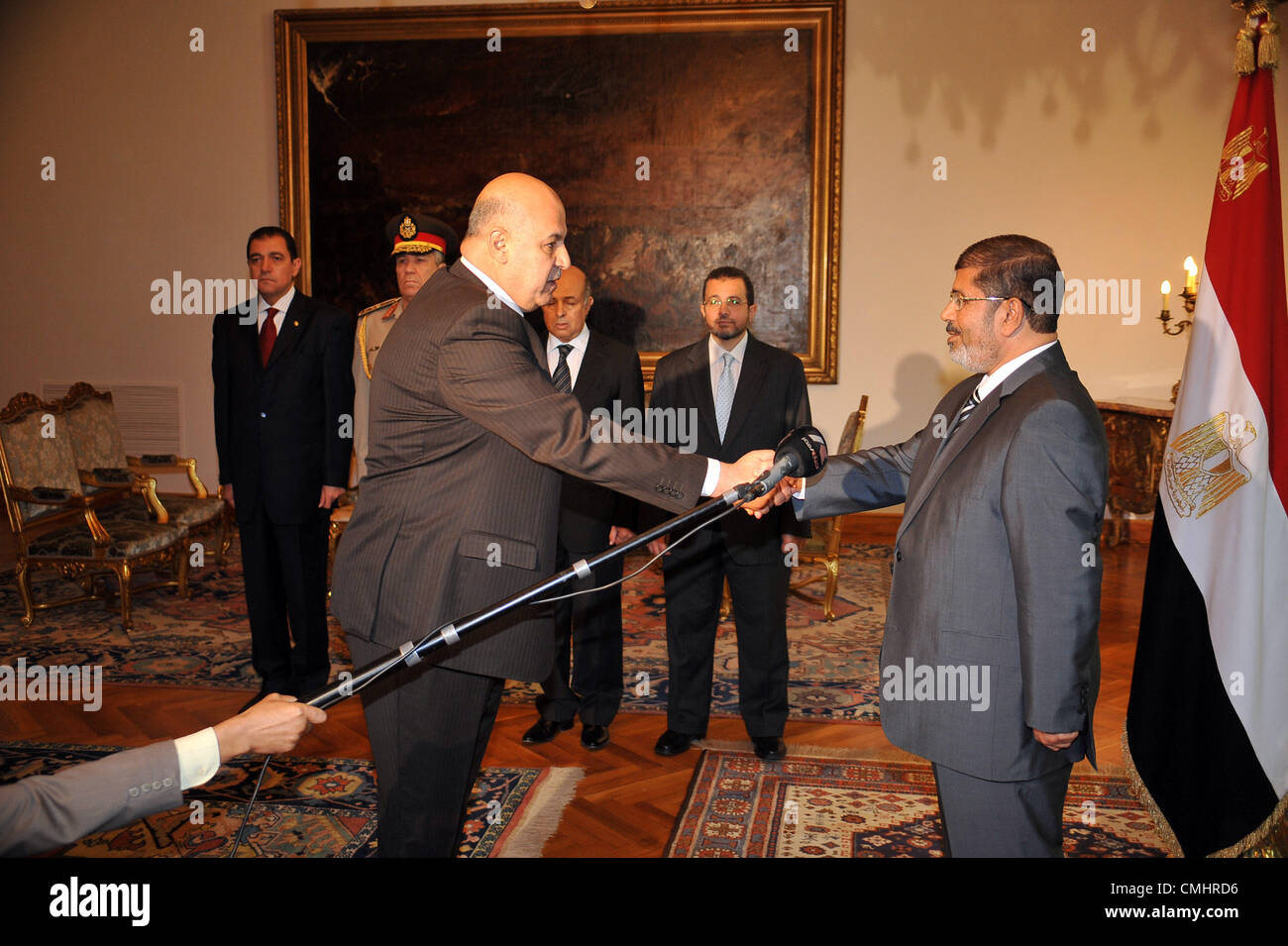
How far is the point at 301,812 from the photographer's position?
130 inches

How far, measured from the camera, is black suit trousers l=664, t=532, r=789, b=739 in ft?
12.3

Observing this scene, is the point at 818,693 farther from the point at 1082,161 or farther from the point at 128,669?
the point at 1082,161

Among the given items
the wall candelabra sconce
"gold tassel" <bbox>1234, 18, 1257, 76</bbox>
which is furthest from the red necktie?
the wall candelabra sconce

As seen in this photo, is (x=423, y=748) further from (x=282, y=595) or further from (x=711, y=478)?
(x=282, y=595)

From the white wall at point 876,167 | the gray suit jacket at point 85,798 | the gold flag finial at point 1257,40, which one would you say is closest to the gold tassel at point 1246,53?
the gold flag finial at point 1257,40

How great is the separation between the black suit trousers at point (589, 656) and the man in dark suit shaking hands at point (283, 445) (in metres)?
1.12

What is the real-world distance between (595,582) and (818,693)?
1.23 meters

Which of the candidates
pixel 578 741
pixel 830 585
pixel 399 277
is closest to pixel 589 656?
pixel 578 741

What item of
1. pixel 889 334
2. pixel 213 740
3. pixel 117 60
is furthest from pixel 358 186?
pixel 213 740

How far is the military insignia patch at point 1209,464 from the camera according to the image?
2.78 m

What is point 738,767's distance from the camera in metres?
3.71

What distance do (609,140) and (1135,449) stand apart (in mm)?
4450

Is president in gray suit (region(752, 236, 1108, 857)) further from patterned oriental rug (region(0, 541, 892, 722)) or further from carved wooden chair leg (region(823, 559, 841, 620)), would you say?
carved wooden chair leg (region(823, 559, 841, 620))

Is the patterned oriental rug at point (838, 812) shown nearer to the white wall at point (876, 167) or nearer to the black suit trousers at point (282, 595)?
the black suit trousers at point (282, 595)
